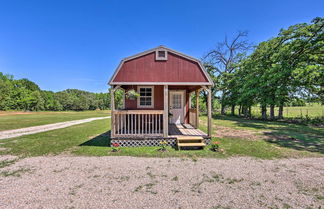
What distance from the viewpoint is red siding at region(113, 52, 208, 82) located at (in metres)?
6.34

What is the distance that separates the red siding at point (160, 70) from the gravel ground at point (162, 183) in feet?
11.0

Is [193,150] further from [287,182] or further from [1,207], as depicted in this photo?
[1,207]

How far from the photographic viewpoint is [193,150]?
5.82 metres

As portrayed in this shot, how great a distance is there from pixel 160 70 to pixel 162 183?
4.56m

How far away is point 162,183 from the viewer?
3.31 metres

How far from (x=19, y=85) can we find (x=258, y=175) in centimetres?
6876

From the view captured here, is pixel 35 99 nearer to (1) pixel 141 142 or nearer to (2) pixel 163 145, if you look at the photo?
(1) pixel 141 142

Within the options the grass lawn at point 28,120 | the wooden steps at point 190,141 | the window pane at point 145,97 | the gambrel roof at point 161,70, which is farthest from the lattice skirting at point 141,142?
the grass lawn at point 28,120

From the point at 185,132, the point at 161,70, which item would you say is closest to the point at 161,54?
the point at 161,70

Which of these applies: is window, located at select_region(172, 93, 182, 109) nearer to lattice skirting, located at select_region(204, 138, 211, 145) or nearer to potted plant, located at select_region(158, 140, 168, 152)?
lattice skirting, located at select_region(204, 138, 211, 145)

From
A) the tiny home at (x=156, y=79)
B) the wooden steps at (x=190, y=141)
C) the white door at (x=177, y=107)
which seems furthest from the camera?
the white door at (x=177, y=107)

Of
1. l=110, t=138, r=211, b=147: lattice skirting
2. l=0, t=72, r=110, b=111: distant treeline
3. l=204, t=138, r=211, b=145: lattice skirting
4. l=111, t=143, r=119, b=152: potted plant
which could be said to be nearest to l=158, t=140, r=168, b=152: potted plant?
l=110, t=138, r=211, b=147: lattice skirting

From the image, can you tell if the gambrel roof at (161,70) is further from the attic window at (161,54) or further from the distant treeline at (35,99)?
the distant treeline at (35,99)

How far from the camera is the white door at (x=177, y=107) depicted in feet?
32.1
